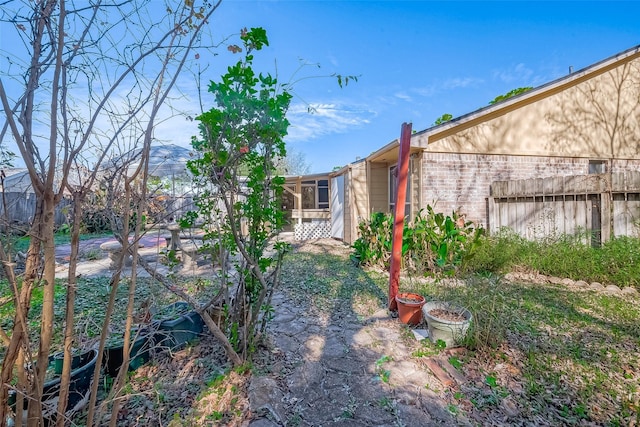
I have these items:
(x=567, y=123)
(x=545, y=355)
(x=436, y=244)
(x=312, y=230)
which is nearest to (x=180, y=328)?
(x=545, y=355)

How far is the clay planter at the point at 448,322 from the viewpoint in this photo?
2.69 m

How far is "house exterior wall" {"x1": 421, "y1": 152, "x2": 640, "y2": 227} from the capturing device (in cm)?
647

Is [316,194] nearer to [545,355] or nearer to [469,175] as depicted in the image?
[469,175]

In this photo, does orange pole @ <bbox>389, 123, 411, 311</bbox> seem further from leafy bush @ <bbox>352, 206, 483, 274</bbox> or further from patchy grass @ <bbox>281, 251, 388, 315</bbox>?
leafy bush @ <bbox>352, 206, 483, 274</bbox>

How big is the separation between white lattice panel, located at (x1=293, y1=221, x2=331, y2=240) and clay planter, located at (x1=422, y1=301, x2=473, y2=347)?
8.38 m

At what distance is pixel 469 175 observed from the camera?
6.66 m

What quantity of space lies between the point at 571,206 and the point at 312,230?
25.6 feet

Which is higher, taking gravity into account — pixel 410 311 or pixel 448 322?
pixel 448 322

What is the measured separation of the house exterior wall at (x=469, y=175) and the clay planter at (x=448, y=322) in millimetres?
3646

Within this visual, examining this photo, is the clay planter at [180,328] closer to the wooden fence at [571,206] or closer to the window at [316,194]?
the wooden fence at [571,206]

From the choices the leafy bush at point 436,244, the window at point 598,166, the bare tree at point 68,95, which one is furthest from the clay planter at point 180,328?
the window at point 598,166

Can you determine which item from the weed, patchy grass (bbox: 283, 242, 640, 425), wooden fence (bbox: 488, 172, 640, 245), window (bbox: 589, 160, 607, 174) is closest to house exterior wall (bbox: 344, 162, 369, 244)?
wooden fence (bbox: 488, 172, 640, 245)

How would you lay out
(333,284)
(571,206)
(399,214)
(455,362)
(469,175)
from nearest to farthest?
(455,362) < (399,214) < (333,284) < (571,206) < (469,175)

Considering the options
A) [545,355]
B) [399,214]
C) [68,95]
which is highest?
[68,95]
